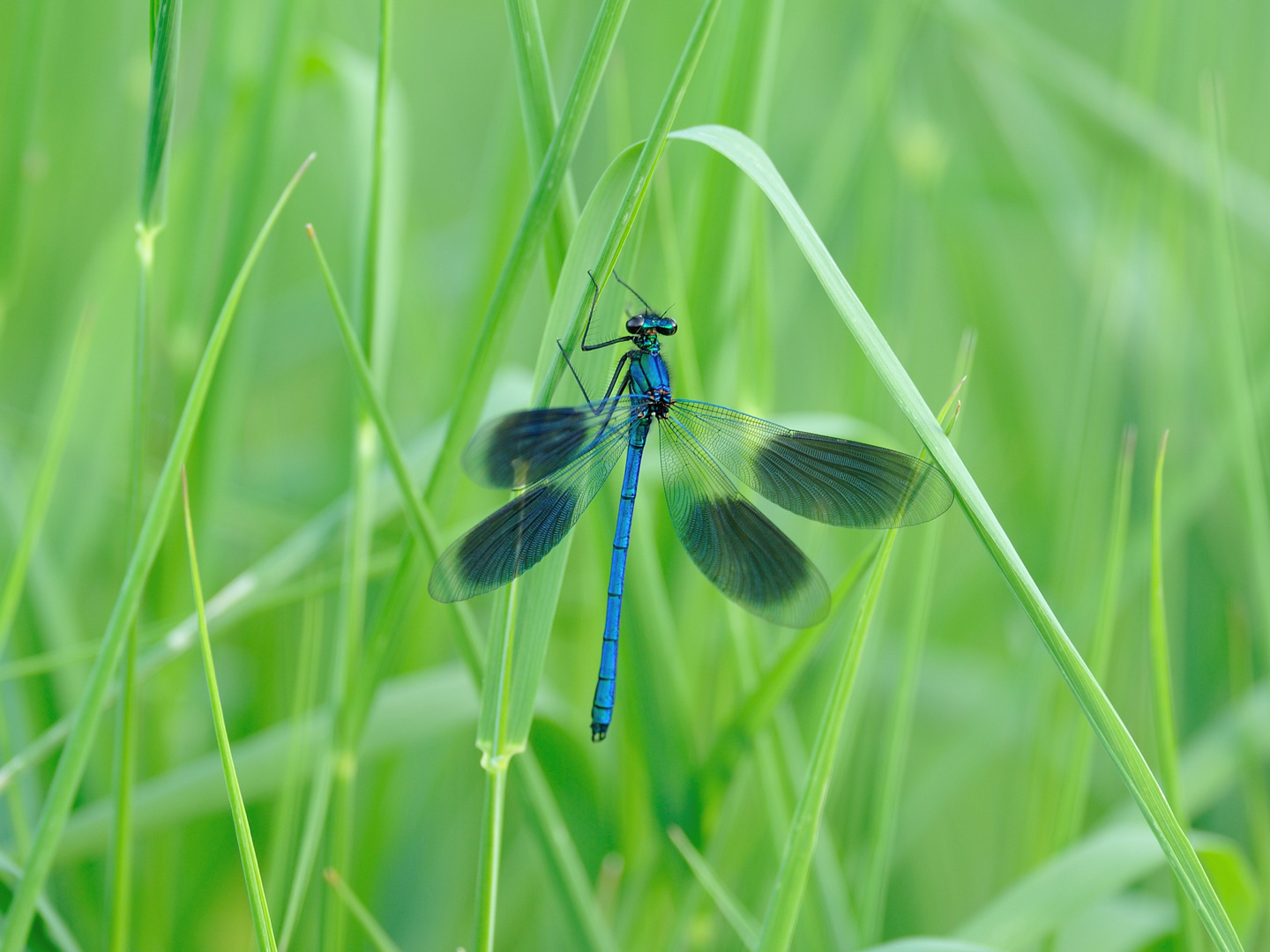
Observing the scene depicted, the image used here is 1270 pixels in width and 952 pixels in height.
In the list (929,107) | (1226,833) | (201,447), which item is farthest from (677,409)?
(1226,833)

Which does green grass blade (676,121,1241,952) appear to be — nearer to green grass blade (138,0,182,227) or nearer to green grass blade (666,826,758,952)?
green grass blade (666,826,758,952)

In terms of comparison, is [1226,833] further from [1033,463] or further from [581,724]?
[581,724]

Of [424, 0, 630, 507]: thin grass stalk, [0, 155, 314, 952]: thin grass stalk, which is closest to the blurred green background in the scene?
[424, 0, 630, 507]: thin grass stalk

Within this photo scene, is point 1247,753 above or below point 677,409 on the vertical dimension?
below

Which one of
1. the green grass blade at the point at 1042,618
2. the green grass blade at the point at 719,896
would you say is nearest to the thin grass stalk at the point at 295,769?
the green grass blade at the point at 719,896

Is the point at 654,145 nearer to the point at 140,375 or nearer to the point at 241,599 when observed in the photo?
the point at 140,375

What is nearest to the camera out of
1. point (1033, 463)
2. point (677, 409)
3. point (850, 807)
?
point (677, 409)
